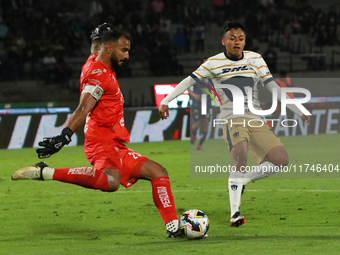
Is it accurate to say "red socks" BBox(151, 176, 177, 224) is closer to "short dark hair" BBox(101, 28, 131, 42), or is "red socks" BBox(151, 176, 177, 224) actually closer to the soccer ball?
the soccer ball

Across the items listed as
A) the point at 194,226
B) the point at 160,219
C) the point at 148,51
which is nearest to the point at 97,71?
the point at 194,226

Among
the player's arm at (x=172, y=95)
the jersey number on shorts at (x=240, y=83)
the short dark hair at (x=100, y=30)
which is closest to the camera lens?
the short dark hair at (x=100, y=30)

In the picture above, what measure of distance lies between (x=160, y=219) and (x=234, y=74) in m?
1.81

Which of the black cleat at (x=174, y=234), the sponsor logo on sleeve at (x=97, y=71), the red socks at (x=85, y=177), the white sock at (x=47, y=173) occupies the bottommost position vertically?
the black cleat at (x=174, y=234)

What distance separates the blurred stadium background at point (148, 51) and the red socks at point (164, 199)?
9.29 m

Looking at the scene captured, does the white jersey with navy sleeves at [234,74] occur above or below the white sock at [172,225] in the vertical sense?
above

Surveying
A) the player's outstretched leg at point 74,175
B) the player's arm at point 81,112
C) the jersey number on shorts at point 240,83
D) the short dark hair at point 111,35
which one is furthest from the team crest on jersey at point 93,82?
the jersey number on shorts at point 240,83

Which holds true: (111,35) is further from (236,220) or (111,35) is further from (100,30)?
(236,220)

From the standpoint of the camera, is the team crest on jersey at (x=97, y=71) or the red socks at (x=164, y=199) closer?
the team crest on jersey at (x=97, y=71)

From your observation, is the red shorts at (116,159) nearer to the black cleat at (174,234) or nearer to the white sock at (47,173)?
the white sock at (47,173)

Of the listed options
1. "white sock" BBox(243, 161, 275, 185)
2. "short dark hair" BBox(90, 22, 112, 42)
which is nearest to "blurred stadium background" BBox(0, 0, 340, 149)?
"short dark hair" BBox(90, 22, 112, 42)

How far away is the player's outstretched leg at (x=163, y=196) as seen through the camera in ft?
16.9

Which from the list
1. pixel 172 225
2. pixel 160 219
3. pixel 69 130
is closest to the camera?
pixel 69 130

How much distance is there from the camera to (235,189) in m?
5.80
